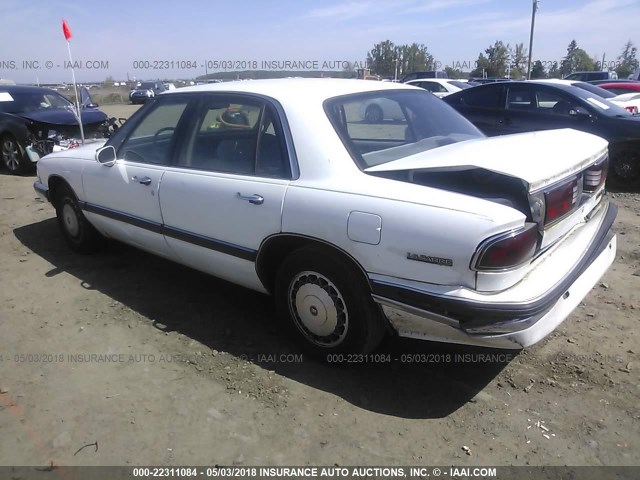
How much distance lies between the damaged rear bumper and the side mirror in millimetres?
2529

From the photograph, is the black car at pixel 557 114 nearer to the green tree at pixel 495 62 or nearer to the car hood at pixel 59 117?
the car hood at pixel 59 117

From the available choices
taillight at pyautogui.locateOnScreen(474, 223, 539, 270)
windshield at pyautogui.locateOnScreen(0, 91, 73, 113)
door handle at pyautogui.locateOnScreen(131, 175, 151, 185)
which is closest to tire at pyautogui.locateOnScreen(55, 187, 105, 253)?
door handle at pyautogui.locateOnScreen(131, 175, 151, 185)

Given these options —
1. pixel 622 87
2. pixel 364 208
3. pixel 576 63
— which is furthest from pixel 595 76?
pixel 576 63

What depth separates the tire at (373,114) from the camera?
3233 mm

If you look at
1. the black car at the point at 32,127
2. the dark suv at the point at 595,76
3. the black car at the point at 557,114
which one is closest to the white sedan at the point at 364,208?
the black car at the point at 557,114

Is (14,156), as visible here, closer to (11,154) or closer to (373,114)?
(11,154)

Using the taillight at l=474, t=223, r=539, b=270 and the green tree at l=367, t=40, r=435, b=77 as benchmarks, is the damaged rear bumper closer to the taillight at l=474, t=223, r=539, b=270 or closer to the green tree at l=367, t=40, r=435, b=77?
the taillight at l=474, t=223, r=539, b=270

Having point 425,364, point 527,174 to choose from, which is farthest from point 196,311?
point 527,174

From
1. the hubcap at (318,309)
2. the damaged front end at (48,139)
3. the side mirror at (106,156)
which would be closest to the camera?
the hubcap at (318,309)

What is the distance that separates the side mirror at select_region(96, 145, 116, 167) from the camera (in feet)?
12.7

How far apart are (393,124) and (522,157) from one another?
1149 millimetres

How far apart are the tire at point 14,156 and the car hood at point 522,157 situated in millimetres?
8076

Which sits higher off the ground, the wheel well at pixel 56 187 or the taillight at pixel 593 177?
the taillight at pixel 593 177

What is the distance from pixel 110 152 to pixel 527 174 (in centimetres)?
309
